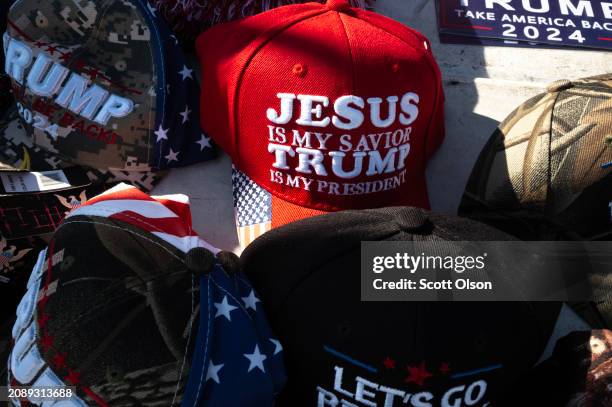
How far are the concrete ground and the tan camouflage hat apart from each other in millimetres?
243

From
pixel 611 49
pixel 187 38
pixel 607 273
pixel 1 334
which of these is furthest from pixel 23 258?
pixel 611 49

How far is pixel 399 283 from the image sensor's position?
0.96 m

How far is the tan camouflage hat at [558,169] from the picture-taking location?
1098mm

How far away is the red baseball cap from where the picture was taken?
1.16m

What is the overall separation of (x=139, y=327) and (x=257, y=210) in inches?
18.2

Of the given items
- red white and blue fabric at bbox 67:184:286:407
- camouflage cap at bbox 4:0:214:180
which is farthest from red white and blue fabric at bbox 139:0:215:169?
red white and blue fabric at bbox 67:184:286:407

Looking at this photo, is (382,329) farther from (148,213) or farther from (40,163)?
(40,163)

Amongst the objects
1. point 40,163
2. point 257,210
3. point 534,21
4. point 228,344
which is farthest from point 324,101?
point 534,21

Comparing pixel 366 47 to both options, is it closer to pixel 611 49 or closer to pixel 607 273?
pixel 607 273

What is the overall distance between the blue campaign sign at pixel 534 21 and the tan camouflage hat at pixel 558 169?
0.50 metres

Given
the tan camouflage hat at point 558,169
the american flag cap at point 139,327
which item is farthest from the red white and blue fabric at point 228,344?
the tan camouflage hat at point 558,169

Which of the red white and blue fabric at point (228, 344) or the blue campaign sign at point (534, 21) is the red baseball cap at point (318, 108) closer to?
the red white and blue fabric at point (228, 344)

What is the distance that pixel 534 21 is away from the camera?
166 centimetres

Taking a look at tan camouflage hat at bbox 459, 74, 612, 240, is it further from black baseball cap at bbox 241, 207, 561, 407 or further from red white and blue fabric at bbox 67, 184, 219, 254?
red white and blue fabric at bbox 67, 184, 219, 254
